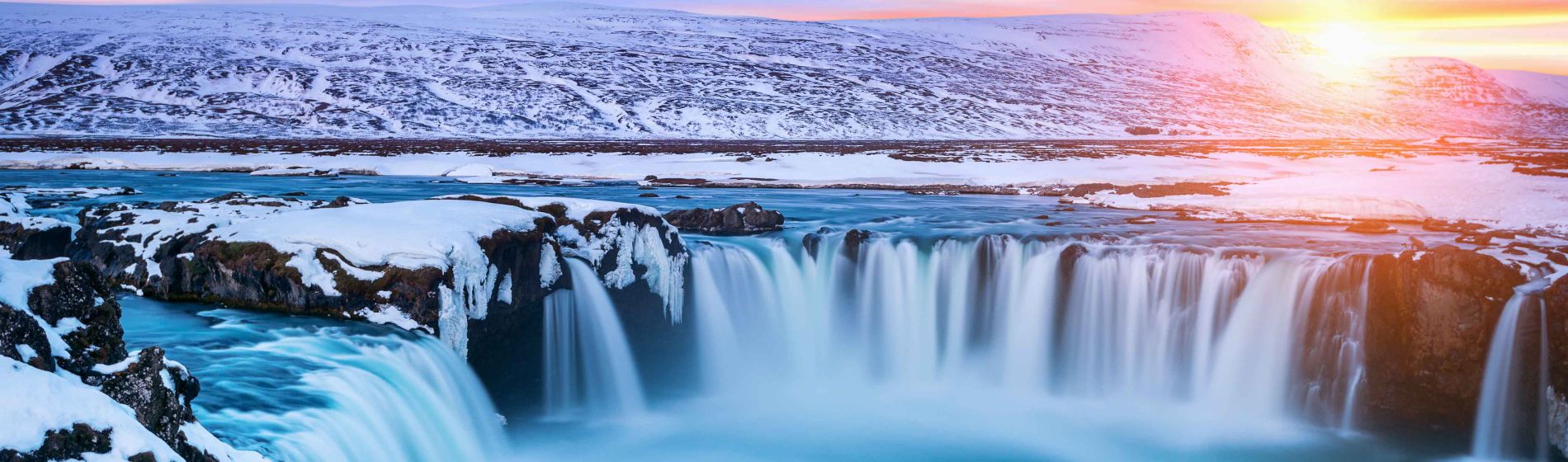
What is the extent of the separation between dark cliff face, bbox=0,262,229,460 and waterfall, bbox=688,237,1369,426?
363 inches

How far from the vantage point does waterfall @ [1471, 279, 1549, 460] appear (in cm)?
1170

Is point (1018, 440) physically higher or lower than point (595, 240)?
lower

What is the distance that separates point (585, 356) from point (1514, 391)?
10.3 metres

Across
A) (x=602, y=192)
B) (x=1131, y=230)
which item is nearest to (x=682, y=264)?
(x=1131, y=230)

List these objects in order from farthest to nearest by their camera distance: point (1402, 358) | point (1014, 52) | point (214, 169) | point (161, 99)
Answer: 1. point (1014, 52)
2. point (161, 99)
3. point (214, 169)
4. point (1402, 358)

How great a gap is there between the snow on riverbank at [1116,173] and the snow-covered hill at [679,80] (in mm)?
45921

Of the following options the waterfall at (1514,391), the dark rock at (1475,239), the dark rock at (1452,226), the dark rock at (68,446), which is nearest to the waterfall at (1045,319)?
the waterfall at (1514,391)

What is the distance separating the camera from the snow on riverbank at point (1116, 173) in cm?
2202

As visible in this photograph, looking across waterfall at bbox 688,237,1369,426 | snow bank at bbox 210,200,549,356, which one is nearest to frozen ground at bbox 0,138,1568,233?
waterfall at bbox 688,237,1369,426

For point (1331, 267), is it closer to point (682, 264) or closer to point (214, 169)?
point (682, 264)

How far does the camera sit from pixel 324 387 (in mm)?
8352

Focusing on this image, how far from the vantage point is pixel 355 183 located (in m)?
33.7

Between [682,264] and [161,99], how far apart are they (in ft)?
334

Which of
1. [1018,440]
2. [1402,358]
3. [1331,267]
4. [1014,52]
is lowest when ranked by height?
[1018,440]
